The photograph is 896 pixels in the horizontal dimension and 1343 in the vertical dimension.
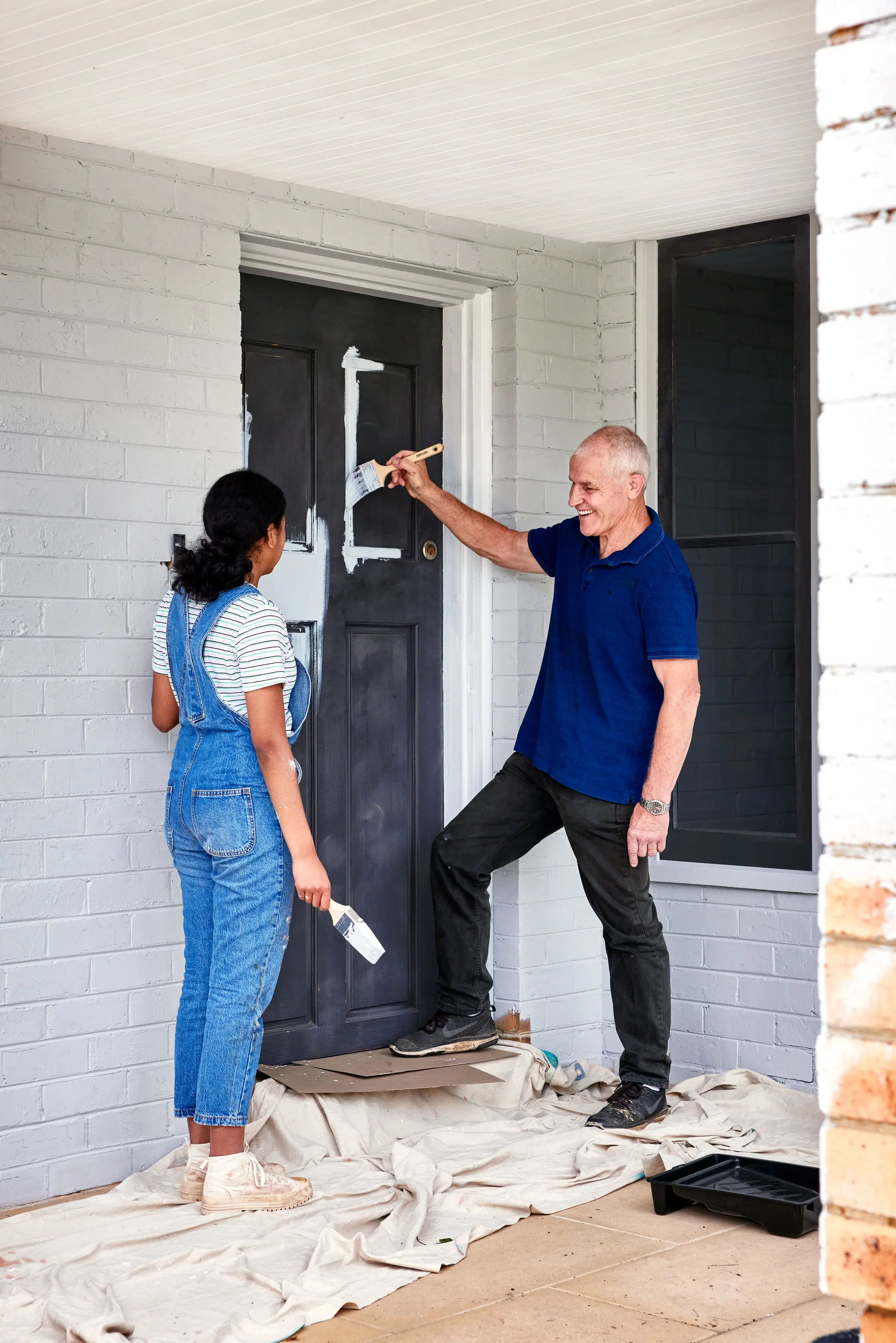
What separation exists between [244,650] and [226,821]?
1.27 feet

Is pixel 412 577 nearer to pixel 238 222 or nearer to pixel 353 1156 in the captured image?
pixel 238 222

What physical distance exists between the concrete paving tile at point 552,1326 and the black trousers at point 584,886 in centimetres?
129

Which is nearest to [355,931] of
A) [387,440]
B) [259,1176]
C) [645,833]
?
[259,1176]

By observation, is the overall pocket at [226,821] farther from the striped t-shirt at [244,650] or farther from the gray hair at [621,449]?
the gray hair at [621,449]

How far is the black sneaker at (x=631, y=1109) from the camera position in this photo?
13.2 ft

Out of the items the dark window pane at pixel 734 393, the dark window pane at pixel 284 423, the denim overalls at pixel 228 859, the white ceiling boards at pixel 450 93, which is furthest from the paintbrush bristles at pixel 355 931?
the dark window pane at pixel 734 393

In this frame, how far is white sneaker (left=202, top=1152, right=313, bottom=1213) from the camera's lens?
333cm

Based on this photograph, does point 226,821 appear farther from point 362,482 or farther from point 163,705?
point 362,482

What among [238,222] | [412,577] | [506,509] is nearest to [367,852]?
[412,577]

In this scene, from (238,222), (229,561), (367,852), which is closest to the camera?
(229,561)

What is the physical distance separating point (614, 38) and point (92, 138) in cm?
135

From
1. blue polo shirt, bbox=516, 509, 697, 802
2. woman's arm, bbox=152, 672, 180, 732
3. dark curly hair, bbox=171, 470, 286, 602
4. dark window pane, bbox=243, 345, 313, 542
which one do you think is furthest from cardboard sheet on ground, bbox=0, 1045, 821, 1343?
dark window pane, bbox=243, 345, 313, 542

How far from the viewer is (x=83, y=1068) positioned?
144 inches

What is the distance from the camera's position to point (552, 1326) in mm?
2807
